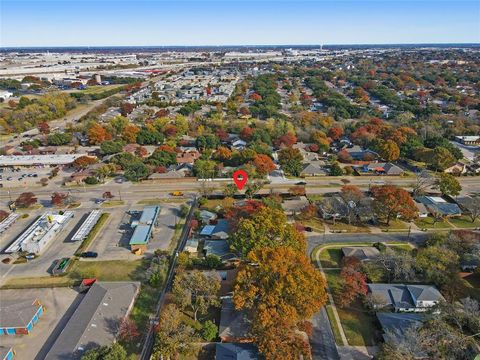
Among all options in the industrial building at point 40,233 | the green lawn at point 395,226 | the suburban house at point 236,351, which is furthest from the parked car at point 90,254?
the green lawn at point 395,226

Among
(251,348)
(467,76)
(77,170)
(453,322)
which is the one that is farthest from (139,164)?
(467,76)

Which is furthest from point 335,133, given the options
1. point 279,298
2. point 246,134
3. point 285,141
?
point 279,298

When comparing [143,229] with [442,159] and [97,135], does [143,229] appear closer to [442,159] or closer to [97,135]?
[97,135]

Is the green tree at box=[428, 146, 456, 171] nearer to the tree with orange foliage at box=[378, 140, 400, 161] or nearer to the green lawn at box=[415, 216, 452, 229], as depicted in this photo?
the tree with orange foliage at box=[378, 140, 400, 161]

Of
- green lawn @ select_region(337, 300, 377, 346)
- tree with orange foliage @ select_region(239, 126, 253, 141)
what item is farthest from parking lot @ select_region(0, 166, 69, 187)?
green lawn @ select_region(337, 300, 377, 346)

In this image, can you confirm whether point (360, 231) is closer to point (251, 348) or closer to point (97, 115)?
point (251, 348)

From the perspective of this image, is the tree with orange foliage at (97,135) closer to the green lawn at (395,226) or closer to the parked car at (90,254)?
the parked car at (90,254)
